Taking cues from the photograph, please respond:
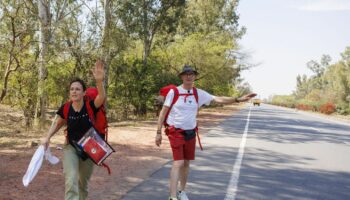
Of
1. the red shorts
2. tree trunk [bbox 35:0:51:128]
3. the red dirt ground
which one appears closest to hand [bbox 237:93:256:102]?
the red shorts

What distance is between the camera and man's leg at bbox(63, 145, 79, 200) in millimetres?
4633

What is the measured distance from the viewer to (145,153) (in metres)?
11.3

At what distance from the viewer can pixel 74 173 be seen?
4727 mm

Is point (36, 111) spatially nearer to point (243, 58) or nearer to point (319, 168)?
point (319, 168)

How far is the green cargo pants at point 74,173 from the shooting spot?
464 cm

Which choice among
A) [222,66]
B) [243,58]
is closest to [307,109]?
[243,58]

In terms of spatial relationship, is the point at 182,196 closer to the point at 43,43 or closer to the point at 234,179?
the point at 234,179

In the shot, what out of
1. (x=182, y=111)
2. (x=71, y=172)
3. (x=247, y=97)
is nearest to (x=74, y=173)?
(x=71, y=172)

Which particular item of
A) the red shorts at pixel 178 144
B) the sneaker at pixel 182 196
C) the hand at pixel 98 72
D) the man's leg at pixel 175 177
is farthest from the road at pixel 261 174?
the hand at pixel 98 72

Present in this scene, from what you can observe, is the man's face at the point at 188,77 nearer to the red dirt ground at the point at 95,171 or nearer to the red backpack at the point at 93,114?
the red backpack at the point at 93,114

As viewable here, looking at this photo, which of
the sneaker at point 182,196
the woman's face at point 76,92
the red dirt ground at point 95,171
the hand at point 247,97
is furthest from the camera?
the red dirt ground at point 95,171

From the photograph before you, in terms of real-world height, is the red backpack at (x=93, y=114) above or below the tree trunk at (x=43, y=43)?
below

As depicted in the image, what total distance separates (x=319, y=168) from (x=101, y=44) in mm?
10555

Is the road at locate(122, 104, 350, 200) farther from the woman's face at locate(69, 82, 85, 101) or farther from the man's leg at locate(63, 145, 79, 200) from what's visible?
the woman's face at locate(69, 82, 85, 101)
